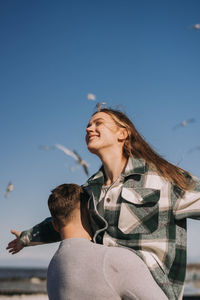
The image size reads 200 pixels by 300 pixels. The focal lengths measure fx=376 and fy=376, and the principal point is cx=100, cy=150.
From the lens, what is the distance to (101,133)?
10.1 ft

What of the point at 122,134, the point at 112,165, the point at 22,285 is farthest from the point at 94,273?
the point at 22,285

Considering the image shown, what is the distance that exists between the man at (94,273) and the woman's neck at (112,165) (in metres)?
0.74

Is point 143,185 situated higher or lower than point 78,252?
higher

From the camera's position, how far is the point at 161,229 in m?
A: 2.56

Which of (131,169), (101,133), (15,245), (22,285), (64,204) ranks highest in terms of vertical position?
(101,133)

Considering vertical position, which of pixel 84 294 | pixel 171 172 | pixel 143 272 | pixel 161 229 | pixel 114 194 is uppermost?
pixel 171 172

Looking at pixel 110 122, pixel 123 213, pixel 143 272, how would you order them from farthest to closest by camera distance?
1. pixel 110 122
2. pixel 123 213
3. pixel 143 272

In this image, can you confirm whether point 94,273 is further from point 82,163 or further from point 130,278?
point 82,163

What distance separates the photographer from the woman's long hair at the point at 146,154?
2723 mm

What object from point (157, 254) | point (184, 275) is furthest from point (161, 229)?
point (184, 275)

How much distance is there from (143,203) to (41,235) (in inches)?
43.1

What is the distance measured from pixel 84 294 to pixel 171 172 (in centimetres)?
115

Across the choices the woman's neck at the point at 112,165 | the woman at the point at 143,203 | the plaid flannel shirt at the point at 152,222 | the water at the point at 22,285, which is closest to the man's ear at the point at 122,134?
the woman at the point at 143,203

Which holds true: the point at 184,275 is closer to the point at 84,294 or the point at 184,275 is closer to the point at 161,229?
the point at 161,229
